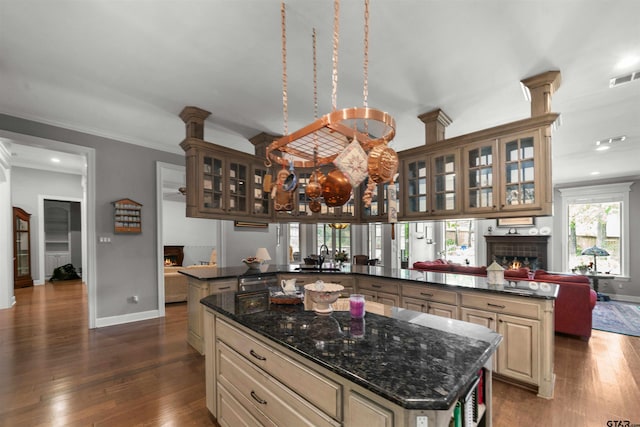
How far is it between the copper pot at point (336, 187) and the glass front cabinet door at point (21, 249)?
27.5 ft

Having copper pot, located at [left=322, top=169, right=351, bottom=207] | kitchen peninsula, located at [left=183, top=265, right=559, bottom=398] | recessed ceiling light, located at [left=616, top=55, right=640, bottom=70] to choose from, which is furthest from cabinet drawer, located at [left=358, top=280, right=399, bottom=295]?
recessed ceiling light, located at [left=616, top=55, right=640, bottom=70]

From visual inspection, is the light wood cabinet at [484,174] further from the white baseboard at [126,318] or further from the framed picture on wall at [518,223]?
the framed picture on wall at [518,223]

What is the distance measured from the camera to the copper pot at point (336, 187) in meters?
1.79

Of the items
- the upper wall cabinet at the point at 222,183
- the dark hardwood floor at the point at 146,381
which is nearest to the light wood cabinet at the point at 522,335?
the dark hardwood floor at the point at 146,381

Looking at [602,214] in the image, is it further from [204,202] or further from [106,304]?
[106,304]

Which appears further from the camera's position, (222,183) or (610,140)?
(610,140)

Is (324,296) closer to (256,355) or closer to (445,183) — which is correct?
(256,355)

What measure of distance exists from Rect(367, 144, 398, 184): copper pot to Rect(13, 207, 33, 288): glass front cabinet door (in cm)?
873

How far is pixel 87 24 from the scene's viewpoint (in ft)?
6.64

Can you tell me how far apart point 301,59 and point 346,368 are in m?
2.32

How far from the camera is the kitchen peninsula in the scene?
2387 millimetres

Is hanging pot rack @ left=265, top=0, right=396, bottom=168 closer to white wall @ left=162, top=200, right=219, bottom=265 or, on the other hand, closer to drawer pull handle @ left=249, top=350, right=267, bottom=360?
drawer pull handle @ left=249, top=350, right=267, bottom=360

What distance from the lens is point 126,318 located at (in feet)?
14.4

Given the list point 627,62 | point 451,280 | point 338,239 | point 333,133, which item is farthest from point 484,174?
point 338,239
